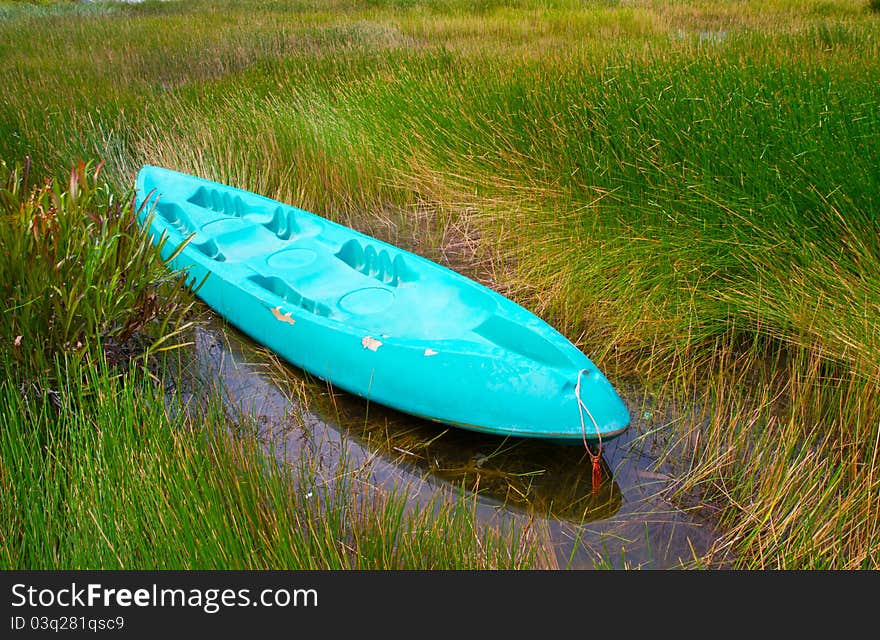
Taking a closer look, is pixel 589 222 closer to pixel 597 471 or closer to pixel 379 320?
pixel 379 320

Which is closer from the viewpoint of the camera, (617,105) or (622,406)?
(622,406)

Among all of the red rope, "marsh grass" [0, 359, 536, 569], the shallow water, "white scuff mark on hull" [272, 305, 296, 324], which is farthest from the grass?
"white scuff mark on hull" [272, 305, 296, 324]

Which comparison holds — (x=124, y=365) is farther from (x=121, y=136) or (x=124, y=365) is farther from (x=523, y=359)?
(x=121, y=136)

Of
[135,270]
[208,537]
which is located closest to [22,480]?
[208,537]

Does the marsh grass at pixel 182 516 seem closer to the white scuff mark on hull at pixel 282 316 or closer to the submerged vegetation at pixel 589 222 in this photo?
the submerged vegetation at pixel 589 222

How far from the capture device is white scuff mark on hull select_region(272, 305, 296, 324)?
321 cm

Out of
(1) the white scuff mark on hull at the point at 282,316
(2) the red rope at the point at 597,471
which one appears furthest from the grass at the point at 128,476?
(1) the white scuff mark on hull at the point at 282,316

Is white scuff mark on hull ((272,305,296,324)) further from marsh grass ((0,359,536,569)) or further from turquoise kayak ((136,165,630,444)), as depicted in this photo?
marsh grass ((0,359,536,569))

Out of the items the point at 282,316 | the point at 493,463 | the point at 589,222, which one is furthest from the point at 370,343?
the point at 589,222

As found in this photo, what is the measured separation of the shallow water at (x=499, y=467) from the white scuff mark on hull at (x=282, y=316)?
0.77ft

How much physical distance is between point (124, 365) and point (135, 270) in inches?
14.7

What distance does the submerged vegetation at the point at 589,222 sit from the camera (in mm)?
2338

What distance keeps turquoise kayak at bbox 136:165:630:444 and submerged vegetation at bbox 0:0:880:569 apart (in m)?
0.39

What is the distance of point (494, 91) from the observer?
503 centimetres
